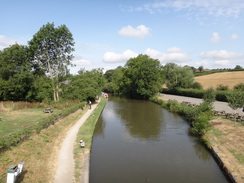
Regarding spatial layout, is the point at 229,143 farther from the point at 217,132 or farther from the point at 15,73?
the point at 15,73

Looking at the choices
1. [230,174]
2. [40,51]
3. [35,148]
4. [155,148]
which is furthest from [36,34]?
[230,174]

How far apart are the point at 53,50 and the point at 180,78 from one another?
125 ft

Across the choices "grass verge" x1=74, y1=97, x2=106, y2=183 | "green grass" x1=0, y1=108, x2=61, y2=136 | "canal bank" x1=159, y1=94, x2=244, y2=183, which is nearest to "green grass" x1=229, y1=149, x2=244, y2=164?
"canal bank" x1=159, y1=94, x2=244, y2=183

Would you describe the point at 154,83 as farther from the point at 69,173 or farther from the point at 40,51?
the point at 69,173

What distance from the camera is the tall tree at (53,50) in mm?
32875

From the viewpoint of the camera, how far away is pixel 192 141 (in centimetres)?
1723

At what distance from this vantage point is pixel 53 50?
3512 cm

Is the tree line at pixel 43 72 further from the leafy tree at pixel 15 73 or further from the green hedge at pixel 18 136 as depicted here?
the green hedge at pixel 18 136

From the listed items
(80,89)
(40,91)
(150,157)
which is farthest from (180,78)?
(150,157)

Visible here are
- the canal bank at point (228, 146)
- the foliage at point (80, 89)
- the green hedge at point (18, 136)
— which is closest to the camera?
the green hedge at point (18, 136)

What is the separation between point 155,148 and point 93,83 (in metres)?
25.6

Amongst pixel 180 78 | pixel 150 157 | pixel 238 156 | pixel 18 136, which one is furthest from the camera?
pixel 180 78

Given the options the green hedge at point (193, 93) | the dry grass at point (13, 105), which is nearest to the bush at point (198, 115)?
the green hedge at point (193, 93)

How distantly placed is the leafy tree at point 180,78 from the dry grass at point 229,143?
119 feet
